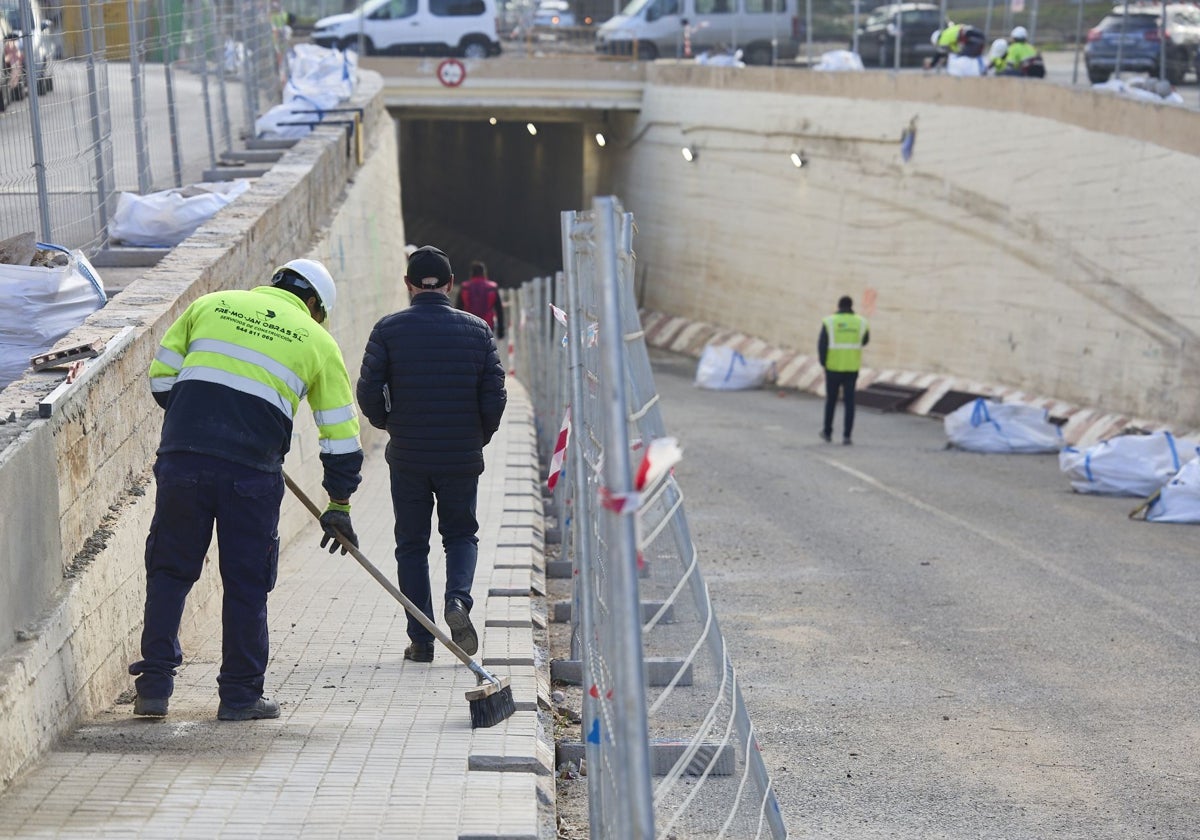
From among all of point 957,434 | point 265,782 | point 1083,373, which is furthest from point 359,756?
A: point 1083,373

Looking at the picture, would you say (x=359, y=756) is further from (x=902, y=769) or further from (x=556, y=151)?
(x=556, y=151)

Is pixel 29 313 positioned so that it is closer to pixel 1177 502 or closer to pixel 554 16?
pixel 1177 502

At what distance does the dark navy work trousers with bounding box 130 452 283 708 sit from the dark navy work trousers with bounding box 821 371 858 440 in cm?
1255

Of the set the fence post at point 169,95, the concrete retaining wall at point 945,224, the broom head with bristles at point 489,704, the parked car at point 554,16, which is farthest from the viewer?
the parked car at point 554,16

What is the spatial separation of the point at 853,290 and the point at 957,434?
7602 mm

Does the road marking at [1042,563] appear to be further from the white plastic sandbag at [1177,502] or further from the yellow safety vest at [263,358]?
the yellow safety vest at [263,358]

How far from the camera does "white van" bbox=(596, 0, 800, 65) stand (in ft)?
110

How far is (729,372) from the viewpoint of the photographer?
25.0 meters

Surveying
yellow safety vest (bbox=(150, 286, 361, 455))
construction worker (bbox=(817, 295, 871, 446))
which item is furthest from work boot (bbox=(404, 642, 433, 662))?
construction worker (bbox=(817, 295, 871, 446))

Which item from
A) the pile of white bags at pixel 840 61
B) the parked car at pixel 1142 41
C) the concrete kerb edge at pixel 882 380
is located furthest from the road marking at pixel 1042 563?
the pile of white bags at pixel 840 61

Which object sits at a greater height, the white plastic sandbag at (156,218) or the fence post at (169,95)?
the fence post at (169,95)

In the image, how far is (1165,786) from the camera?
244 inches

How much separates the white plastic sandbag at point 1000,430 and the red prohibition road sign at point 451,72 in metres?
16.9

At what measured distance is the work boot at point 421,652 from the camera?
22.4ft
